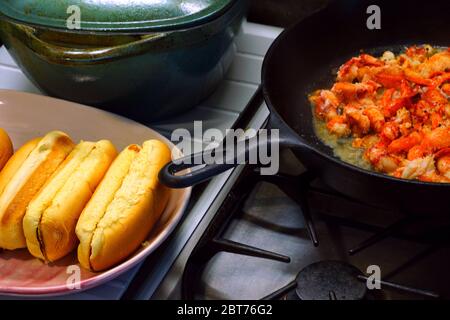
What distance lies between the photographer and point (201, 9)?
3.76 feet

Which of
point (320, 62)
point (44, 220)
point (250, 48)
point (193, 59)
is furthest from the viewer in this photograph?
point (250, 48)

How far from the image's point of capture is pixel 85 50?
1.12 metres

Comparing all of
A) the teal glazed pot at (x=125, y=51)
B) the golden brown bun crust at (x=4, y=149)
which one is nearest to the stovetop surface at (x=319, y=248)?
the teal glazed pot at (x=125, y=51)

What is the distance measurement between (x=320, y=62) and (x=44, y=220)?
0.68m

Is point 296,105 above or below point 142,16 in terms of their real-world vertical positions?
below

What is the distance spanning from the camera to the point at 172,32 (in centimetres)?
112

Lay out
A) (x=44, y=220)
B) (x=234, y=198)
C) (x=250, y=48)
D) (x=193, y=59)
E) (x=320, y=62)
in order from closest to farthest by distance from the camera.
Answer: (x=44, y=220) → (x=234, y=198) → (x=193, y=59) → (x=320, y=62) → (x=250, y=48)

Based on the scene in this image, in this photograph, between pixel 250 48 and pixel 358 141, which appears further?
pixel 250 48

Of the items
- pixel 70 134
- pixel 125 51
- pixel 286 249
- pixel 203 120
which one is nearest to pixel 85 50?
pixel 125 51

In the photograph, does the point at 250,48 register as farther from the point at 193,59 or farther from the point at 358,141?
the point at 358,141

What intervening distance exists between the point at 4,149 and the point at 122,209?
298 mm

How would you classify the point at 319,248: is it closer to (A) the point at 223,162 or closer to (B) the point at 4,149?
(A) the point at 223,162

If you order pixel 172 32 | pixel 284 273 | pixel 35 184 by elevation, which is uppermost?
pixel 172 32

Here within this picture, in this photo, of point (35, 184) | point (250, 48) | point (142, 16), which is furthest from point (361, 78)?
point (35, 184)
